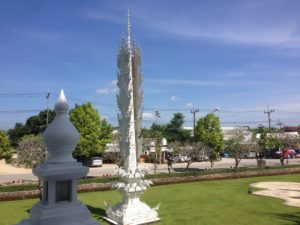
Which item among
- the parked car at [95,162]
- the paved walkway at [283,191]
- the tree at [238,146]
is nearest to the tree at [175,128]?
the parked car at [95,162]

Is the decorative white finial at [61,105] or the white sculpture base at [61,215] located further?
the decorative white finial at [61,105]

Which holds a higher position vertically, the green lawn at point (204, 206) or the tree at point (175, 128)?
the tree at point (175, 128)

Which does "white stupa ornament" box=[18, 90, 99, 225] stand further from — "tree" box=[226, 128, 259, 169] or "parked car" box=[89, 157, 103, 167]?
"parked car" box=[89, 157, 103, 167]

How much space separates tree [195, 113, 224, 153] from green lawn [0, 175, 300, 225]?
503 inches

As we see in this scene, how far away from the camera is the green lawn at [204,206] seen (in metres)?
16.7

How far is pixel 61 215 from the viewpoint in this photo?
6.51 metres

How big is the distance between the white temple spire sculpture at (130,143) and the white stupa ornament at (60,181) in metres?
9.66

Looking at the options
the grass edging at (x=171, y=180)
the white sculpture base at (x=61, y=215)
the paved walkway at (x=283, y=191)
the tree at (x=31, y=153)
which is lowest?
the paved walkway at (x=283, y=191)

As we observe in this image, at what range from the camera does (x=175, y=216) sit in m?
17.5

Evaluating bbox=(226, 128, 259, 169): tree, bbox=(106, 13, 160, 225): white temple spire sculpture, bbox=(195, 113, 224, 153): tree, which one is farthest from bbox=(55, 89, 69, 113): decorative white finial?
bbox=(195, 113, 224, 153): tree

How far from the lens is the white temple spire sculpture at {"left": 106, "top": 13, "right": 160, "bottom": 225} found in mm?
16391


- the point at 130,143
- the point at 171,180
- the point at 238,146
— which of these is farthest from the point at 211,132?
the point at 130,143

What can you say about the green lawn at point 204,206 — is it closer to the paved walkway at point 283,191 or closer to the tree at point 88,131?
the paved walkway at point 283,191

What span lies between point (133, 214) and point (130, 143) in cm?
356
